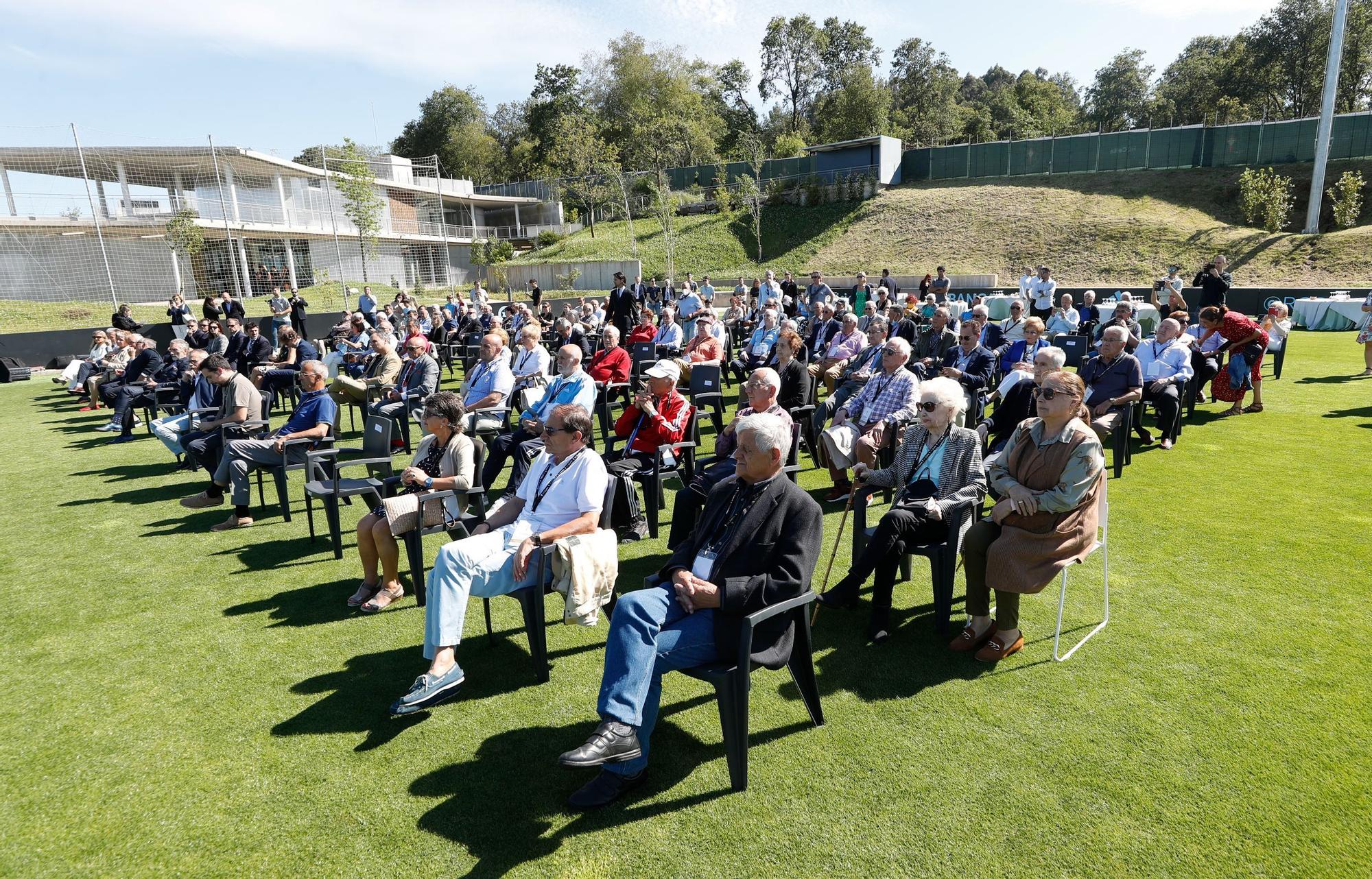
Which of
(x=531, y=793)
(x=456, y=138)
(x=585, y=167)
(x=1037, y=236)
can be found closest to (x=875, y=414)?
(x=531, y=793)

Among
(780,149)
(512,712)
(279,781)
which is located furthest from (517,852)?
(780,149)

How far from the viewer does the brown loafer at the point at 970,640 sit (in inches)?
148

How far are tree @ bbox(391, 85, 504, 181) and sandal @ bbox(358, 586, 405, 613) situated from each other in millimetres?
63904

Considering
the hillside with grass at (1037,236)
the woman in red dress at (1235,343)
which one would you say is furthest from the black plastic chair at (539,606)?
the hillside with grass at (1037,236)

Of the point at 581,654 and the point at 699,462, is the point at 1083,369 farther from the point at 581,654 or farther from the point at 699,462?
the point at 581,654

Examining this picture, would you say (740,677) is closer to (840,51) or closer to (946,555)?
(946,555)

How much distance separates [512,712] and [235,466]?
13.6 feet

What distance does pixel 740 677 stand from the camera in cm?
266

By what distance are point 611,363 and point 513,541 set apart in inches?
189

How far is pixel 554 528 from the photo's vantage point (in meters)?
3.63

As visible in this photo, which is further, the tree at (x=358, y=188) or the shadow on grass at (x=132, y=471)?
the tree at (x=358, y=188)

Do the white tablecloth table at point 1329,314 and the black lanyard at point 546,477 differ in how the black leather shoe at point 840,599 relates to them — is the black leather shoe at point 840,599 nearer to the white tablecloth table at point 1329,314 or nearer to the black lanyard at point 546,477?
the black lanyard at point 546,477

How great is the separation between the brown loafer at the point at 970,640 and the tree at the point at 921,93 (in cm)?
6174

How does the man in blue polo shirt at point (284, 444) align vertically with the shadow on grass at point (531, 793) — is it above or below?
above
